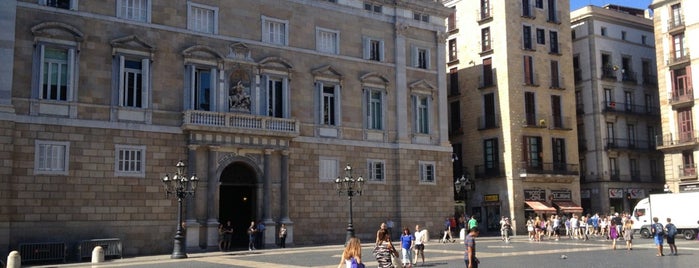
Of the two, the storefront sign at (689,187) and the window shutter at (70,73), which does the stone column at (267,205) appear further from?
the storefront sign at (689,187)

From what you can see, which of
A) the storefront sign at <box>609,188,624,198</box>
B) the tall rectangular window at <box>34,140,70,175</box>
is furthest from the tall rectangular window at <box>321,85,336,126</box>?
the storefront sign at <box>609,188,624,198</box>

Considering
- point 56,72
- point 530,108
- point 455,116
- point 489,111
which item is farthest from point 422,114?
point 56,72

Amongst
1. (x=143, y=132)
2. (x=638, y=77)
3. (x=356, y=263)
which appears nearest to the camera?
(x=356, y=263)

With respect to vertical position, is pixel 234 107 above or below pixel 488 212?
above

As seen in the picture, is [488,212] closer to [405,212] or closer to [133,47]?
[405,212]

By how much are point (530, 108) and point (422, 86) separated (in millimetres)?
11176

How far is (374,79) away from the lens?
4078 cm

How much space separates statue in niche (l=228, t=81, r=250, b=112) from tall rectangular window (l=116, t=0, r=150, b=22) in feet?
18.1

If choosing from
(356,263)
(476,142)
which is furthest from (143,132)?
(476,142)

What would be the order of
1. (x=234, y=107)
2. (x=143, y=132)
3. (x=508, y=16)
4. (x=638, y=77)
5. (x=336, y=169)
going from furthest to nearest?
(x=638, y=77), (x=508, y=16), (x=336, y=169), (x=234, y=107), (x=143, y=132)

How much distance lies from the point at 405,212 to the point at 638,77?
94.6 feet

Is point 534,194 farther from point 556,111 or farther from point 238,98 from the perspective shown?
point 238,98

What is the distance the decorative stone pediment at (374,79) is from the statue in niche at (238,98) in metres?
7.47

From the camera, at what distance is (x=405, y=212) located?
40938 millimetres
